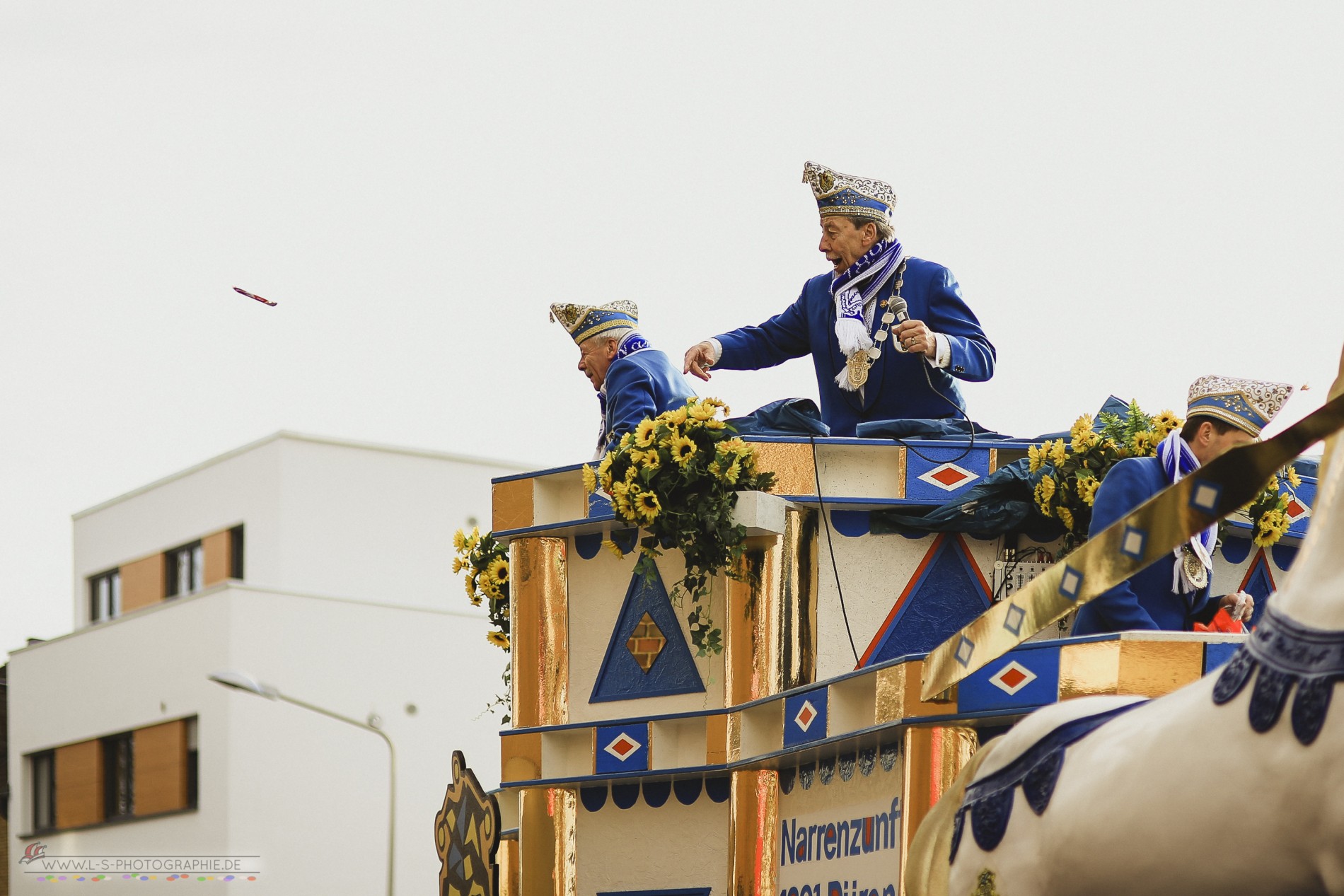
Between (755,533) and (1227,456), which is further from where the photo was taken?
(755,533)

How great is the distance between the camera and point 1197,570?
6.06 meters

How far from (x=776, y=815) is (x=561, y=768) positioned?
3.60 ft

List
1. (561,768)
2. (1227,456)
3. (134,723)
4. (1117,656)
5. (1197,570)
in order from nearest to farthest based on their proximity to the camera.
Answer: (1227,456), (1117,656), (1197,570), (561,768), (134,723)

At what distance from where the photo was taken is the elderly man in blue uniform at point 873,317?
8.09 meters

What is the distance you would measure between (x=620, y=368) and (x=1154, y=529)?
17.4ft

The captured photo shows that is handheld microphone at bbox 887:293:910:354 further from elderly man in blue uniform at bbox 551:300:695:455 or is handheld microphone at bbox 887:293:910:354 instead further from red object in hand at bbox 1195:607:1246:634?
red object in hand at bbox 1195:607:1246:634

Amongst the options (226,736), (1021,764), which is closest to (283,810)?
(226,736)

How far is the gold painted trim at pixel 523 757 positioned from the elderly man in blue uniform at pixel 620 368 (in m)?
1.25

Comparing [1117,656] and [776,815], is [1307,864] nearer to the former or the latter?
[1117,656]

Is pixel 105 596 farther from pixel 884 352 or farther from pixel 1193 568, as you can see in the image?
pixel 1193 568

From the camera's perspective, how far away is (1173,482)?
5316 mm

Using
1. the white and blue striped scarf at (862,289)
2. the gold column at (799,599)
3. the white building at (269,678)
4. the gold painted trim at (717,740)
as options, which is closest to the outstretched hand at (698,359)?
the white and blue striped scarf at (862,289)

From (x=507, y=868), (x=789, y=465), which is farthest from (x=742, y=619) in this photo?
(x=507, y=868)

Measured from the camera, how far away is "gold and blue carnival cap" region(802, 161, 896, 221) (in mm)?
8102
